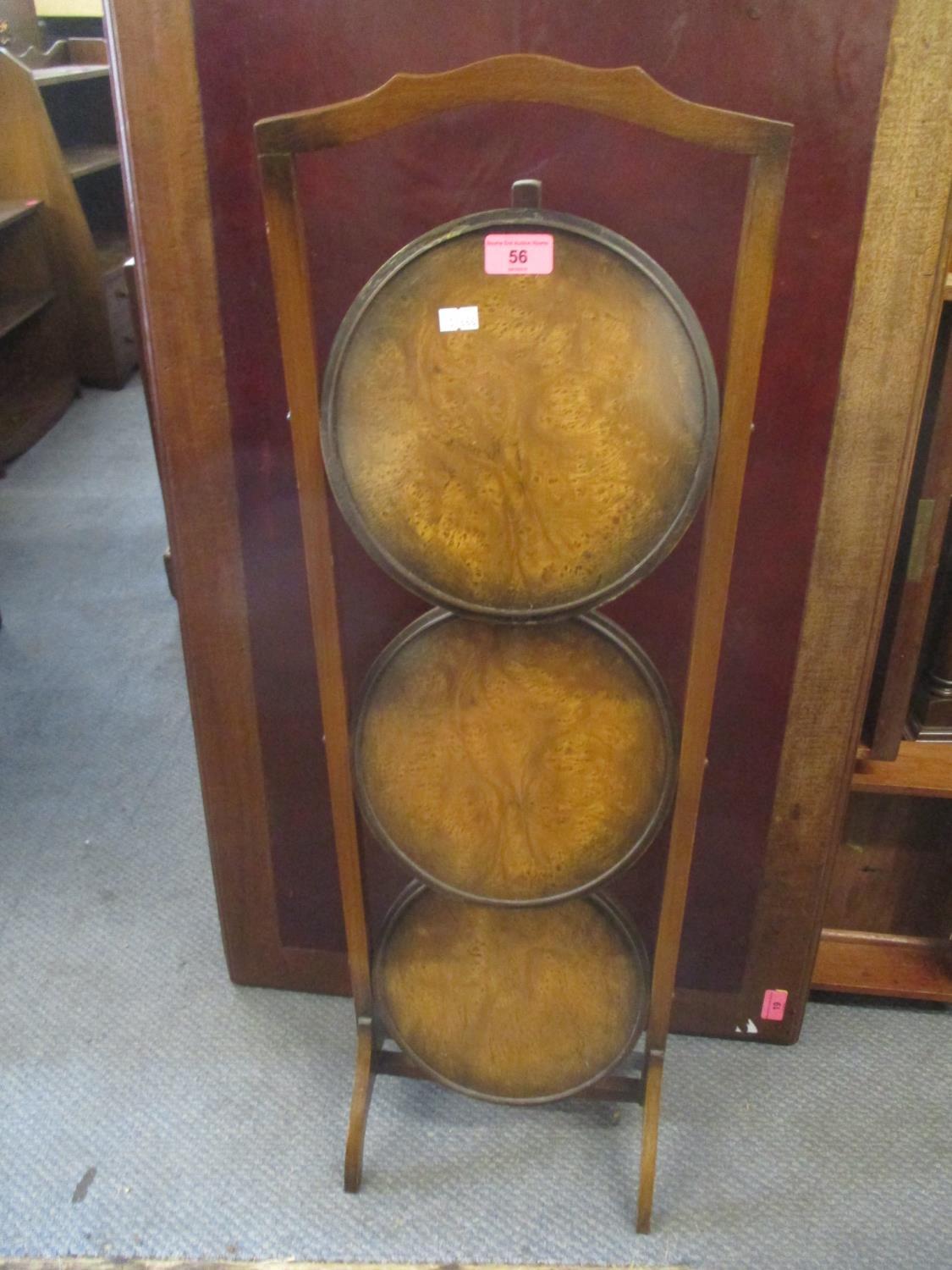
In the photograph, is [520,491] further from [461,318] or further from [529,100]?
[529,100]

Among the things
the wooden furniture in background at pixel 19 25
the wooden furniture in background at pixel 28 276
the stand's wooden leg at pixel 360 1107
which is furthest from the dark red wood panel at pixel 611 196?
the wooden furniture in background at pixel 19 25

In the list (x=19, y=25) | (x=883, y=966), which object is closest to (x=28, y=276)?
(x=19, y=25)

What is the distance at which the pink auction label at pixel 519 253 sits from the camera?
94 cm

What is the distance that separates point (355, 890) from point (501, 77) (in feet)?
3.04

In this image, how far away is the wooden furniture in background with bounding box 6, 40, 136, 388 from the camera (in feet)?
13.4

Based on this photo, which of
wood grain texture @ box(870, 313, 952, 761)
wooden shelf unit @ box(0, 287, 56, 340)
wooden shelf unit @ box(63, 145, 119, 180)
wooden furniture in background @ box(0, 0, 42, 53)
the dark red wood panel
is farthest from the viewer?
wooden furniture in background @ box(0, 0, 42, 53)

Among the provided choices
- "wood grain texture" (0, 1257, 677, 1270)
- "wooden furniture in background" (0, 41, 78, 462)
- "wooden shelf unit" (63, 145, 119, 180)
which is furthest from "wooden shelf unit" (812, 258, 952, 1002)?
"wooden shelf unit" (63, 145, 119, 180)

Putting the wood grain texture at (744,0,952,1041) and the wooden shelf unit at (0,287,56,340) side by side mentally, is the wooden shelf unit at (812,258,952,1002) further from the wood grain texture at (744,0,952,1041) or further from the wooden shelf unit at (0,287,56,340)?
the wooden shelf unit at (0,287,56,340)

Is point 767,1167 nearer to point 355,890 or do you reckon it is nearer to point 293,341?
point 355,890

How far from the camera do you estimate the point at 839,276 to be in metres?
1.20

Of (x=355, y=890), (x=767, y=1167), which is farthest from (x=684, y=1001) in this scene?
(x=355, y=890)

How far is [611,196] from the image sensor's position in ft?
3.87

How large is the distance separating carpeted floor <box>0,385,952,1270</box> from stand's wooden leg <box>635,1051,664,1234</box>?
0.03 metres

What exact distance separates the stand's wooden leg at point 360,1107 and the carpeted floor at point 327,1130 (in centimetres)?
3
